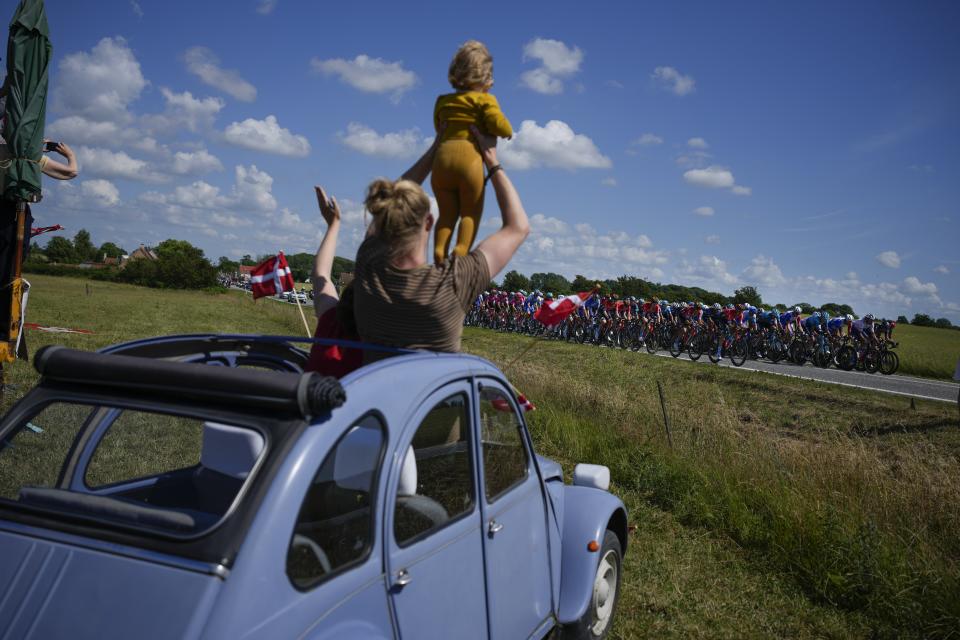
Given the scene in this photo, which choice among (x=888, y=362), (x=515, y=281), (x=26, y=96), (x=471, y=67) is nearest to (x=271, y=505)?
(x=471, y=67)

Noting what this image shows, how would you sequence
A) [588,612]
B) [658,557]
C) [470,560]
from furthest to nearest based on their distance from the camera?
[658,557] → [588,612] → [470,560]

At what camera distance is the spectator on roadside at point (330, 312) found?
9.07ft

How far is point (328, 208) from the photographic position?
3.43 m

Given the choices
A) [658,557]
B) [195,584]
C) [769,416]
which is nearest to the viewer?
[195,584]

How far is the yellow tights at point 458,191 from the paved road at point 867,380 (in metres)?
21.1

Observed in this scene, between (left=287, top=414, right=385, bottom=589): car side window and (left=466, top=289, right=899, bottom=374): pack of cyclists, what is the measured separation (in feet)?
71.3

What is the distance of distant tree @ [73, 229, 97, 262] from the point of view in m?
139

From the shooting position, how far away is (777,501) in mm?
6488

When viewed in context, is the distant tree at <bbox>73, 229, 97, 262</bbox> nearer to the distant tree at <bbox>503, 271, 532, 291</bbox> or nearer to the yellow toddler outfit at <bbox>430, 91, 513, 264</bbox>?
the distant tree at <bbox>503, 271, 532, 291</bbox>

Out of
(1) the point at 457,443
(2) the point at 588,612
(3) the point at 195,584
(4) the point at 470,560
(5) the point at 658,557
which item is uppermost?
(1) the point at 457,443

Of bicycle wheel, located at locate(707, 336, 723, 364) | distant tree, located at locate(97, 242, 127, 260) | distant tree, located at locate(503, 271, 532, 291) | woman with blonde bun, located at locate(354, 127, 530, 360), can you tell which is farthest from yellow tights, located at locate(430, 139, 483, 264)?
distant tree, located at locate(97, 242, 127, 260)

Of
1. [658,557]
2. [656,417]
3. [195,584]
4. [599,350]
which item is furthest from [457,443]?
[599,350]

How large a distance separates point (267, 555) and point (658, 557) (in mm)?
4786

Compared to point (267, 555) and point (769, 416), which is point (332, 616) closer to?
point (267, 555)
